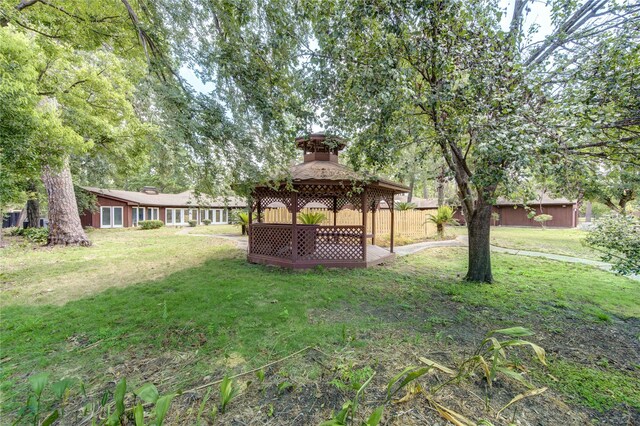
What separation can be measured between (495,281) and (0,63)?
420 inches

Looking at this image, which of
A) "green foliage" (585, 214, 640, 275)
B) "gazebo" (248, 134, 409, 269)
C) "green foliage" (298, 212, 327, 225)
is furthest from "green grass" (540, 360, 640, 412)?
"green foliage" (298, 212, 327, 225)

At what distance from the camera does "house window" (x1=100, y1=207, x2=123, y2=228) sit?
2098 cm

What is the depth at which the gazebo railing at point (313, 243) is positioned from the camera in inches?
315

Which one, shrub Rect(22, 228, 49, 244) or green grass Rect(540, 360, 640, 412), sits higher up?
shrub Rect(22, 228, 49, 244)

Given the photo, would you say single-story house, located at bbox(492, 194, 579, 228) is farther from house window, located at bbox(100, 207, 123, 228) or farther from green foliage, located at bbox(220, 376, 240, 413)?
house window, located at bbox(100, 207, 123, 228)

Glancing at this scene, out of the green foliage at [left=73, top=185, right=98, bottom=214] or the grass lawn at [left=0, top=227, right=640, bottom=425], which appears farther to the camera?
the green foliage at [left=73, top=185, right=98, bottom=214]

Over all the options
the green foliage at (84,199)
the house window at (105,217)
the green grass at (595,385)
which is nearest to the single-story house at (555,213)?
the green grass at (595,385)

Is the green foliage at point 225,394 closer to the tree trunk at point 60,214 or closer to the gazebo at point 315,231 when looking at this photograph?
the gazebo at point 315,231

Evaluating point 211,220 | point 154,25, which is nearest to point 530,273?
point 154,25

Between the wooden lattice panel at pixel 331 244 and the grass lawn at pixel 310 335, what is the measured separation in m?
0.94

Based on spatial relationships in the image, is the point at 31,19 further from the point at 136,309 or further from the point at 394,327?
the point at 394,327

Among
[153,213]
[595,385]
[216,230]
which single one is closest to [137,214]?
[153,213]

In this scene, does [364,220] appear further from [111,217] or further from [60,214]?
[111,217]

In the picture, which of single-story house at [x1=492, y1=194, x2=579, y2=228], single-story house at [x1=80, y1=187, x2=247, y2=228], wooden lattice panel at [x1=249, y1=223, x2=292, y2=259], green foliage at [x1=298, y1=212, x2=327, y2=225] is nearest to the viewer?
wooden lattice panel at [x1=249, y1=223, x2=292, y2=259]
